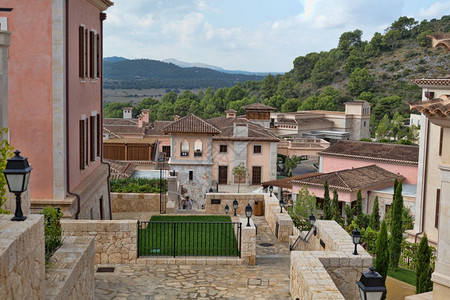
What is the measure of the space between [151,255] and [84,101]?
5.26m

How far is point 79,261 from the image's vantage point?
886 centimetres

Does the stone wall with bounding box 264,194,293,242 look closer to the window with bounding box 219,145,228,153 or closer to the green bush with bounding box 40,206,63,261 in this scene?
the green bush with bounding box 40,206,63,261

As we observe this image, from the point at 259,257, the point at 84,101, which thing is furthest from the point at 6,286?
the point at 84,101

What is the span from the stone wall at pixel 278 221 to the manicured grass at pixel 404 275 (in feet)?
14.3

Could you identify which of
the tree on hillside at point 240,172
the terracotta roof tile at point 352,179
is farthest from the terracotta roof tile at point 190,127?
the tree on hillside at point 240,172

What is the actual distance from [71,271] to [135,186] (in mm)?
15900

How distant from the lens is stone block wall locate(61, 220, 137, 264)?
43.8ft

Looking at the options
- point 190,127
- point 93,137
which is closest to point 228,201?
point 93,137

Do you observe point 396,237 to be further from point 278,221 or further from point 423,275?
point 423,275

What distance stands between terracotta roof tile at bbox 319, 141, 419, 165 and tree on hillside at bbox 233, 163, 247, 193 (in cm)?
780

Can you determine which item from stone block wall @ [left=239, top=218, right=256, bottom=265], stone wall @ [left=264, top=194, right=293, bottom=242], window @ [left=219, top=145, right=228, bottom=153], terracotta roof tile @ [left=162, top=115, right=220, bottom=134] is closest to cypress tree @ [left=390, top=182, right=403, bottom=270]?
stone wall @ [left=264, top=194, right=293, bottom=242]

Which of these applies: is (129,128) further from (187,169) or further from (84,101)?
(84,101)

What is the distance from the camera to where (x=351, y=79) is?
117688 mm

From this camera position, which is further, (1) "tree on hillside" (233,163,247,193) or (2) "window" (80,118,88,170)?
(1) "tree on hillside" (233,163,247,193)
